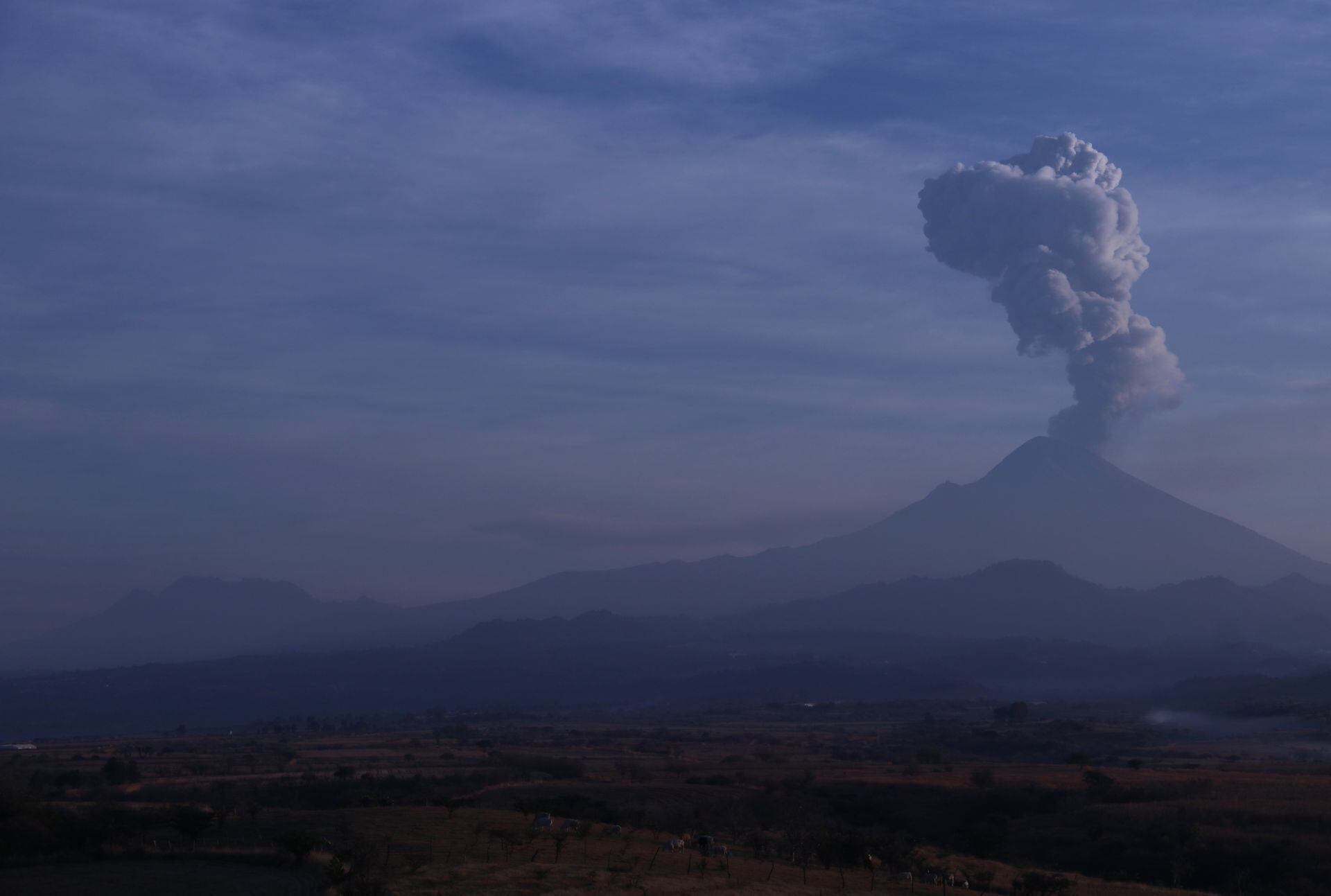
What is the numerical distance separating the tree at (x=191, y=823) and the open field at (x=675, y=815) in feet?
0.22

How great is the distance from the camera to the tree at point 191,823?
31641mm

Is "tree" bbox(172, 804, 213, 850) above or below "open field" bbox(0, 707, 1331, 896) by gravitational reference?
above

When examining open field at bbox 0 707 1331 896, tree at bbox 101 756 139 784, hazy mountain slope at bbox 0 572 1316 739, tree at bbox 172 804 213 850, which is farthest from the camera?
hazy mountain slope at bbox 0 572 1316 739

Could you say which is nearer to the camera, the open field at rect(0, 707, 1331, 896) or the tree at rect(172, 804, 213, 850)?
the open field at rect(0, 707, 1331, 896)

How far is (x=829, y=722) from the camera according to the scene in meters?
102

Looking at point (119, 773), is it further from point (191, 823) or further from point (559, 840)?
Result: point (559, 840)

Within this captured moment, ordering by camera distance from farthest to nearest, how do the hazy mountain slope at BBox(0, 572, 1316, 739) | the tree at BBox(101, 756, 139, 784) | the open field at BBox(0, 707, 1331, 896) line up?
the hazy mountain slope at BBox(0, 572, 1316, 739)
the tree at BBox(101, 756, 139, 784)
the open field at BBox(0, 707, 1331, 896)

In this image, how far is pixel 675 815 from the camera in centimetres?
4447

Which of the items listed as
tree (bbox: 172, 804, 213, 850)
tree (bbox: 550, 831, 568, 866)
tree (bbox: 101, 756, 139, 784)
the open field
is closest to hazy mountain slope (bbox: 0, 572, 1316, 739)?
the open field

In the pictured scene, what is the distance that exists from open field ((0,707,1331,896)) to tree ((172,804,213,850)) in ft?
0.22

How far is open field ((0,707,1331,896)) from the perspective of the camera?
95.4 ft

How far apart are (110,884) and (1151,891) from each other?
23587 mm

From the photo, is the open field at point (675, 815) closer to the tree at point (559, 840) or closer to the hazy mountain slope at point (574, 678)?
the tree at point (559, 840)

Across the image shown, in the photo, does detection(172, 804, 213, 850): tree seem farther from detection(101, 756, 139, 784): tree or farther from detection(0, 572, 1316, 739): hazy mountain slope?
detection(0, 572, 1316, 739): hazy mountain slope
